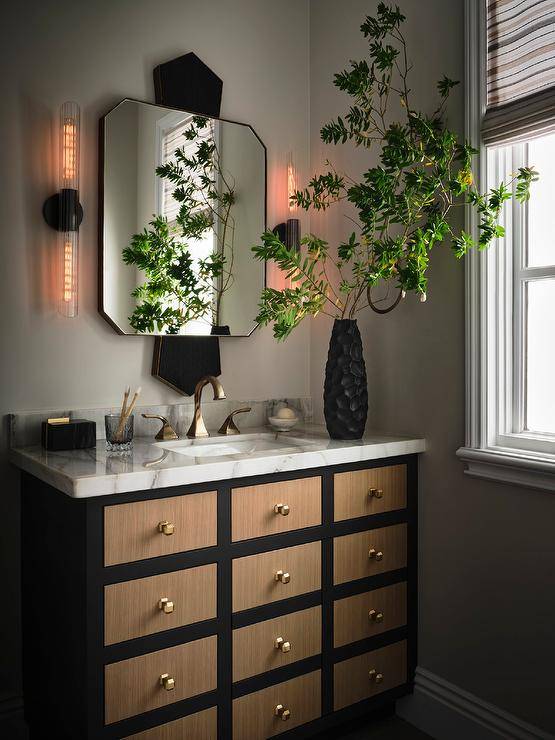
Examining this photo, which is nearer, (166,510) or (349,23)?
(166,510)

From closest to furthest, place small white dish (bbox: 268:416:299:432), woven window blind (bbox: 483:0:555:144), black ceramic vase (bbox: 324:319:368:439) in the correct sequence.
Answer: woven window blind (bbox: 483:0:555:144), black ceramic vase (bbox: 324:319:368:439), small white dish (bbox: 268:416:299:432)

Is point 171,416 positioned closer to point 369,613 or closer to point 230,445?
point 230,445

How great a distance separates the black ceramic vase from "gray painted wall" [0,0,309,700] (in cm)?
46

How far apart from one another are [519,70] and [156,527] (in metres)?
1.62

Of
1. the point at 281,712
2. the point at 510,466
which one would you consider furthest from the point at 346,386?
the point at 281,712

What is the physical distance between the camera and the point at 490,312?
Answer: 1.93m

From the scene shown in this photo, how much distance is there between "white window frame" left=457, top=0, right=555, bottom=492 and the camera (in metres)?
1.91

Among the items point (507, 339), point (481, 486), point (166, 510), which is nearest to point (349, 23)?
point (507, 339)

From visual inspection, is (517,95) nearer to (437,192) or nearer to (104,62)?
(437,192)

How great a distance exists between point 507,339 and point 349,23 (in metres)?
1.40

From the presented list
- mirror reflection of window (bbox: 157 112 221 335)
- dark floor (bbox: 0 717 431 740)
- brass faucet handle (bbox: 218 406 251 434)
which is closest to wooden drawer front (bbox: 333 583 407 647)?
dark floor (bbox: 0 717 431 740)

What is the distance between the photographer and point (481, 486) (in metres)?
1.97

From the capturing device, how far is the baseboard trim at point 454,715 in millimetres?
1853

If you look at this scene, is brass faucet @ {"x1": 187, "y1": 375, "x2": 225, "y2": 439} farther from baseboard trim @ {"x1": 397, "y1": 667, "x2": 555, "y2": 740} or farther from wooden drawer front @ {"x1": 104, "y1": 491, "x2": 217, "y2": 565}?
baseboard trim @ {"x1": 397, "y1": 667, "x2": 555, "y2": 740}
